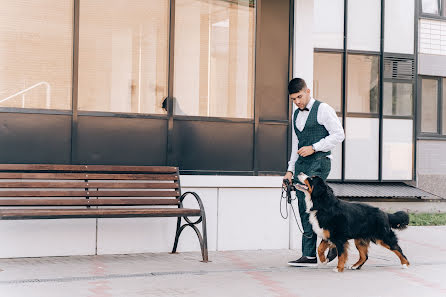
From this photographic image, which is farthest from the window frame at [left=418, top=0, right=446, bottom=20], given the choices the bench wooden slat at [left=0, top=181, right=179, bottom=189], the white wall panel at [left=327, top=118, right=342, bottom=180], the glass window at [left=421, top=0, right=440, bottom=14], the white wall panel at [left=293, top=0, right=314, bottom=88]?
the bench wooden slat at [left=0, top=181, right=179, bottom=189]

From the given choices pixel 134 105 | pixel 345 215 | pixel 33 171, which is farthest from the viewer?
pixel 134 105

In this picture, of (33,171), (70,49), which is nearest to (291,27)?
(70,49)

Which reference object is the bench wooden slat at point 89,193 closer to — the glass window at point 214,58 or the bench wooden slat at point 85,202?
the bench wooden slat at point 85,202

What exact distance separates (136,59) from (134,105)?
60 cm

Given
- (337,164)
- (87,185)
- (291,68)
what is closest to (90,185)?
(87,185)

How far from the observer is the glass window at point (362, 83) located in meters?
17.6

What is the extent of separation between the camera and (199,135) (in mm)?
9648

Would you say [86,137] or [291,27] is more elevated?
[291,27]

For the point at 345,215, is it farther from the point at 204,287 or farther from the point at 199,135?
the point at 199,135

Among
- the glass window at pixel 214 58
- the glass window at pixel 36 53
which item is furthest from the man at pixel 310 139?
the glass window at pixel 36 53

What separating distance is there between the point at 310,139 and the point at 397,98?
34.2 ft

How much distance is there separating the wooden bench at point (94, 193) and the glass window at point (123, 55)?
0.89 meters

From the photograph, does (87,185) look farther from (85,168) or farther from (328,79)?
(328,79)

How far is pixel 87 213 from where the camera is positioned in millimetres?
8023
